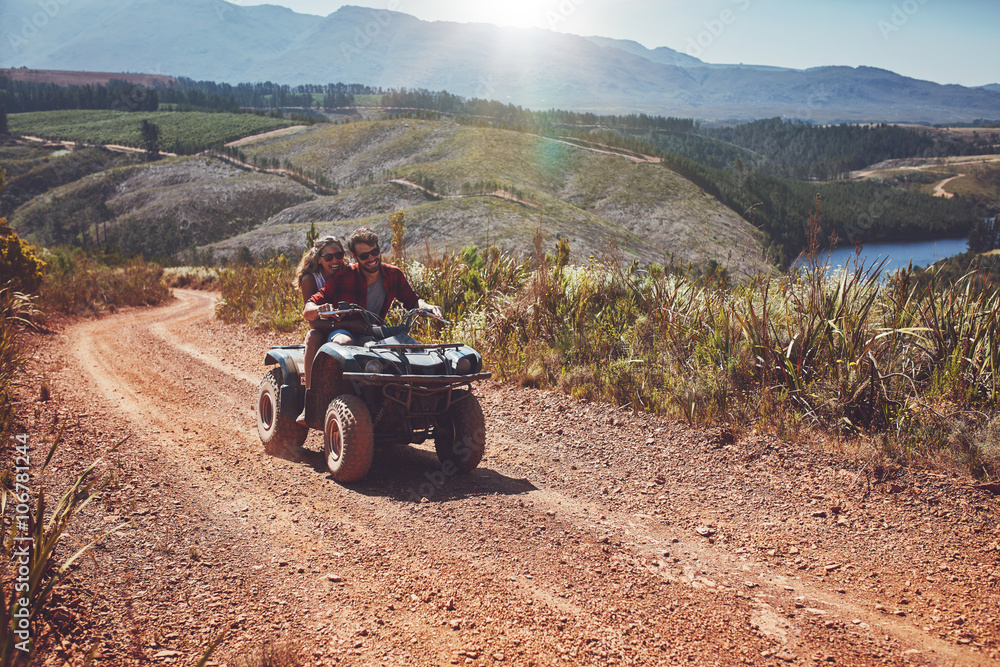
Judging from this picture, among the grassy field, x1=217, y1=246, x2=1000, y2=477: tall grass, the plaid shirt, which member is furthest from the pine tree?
the plaid shirt

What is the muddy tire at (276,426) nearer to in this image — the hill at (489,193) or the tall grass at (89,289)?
the tall grass at (89,289)

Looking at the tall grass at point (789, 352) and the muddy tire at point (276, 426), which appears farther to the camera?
the muddy tire at point (276, 426)

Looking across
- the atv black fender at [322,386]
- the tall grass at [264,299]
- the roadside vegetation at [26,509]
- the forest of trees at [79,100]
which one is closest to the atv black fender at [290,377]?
the atv black fender at [322,386]

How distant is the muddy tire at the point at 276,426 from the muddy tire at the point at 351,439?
3.12 ft

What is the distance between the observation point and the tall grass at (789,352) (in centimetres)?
502

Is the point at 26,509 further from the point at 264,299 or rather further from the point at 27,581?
the point at 264,299

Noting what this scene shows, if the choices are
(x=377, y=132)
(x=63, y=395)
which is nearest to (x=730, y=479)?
(x=63, y=395)

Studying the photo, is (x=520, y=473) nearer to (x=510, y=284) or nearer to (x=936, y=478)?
(x=936, y=478)

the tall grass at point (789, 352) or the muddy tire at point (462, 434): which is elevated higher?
the tall grass at point (789, 352)

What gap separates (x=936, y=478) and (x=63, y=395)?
841 cm

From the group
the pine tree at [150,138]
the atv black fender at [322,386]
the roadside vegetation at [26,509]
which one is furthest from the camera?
the pine tree at [150,138]

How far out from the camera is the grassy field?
14262 cm

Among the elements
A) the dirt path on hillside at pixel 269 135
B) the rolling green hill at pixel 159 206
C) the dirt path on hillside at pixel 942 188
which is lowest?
the rolling green hill at pixel 159 206

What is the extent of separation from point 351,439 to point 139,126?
599 ft
